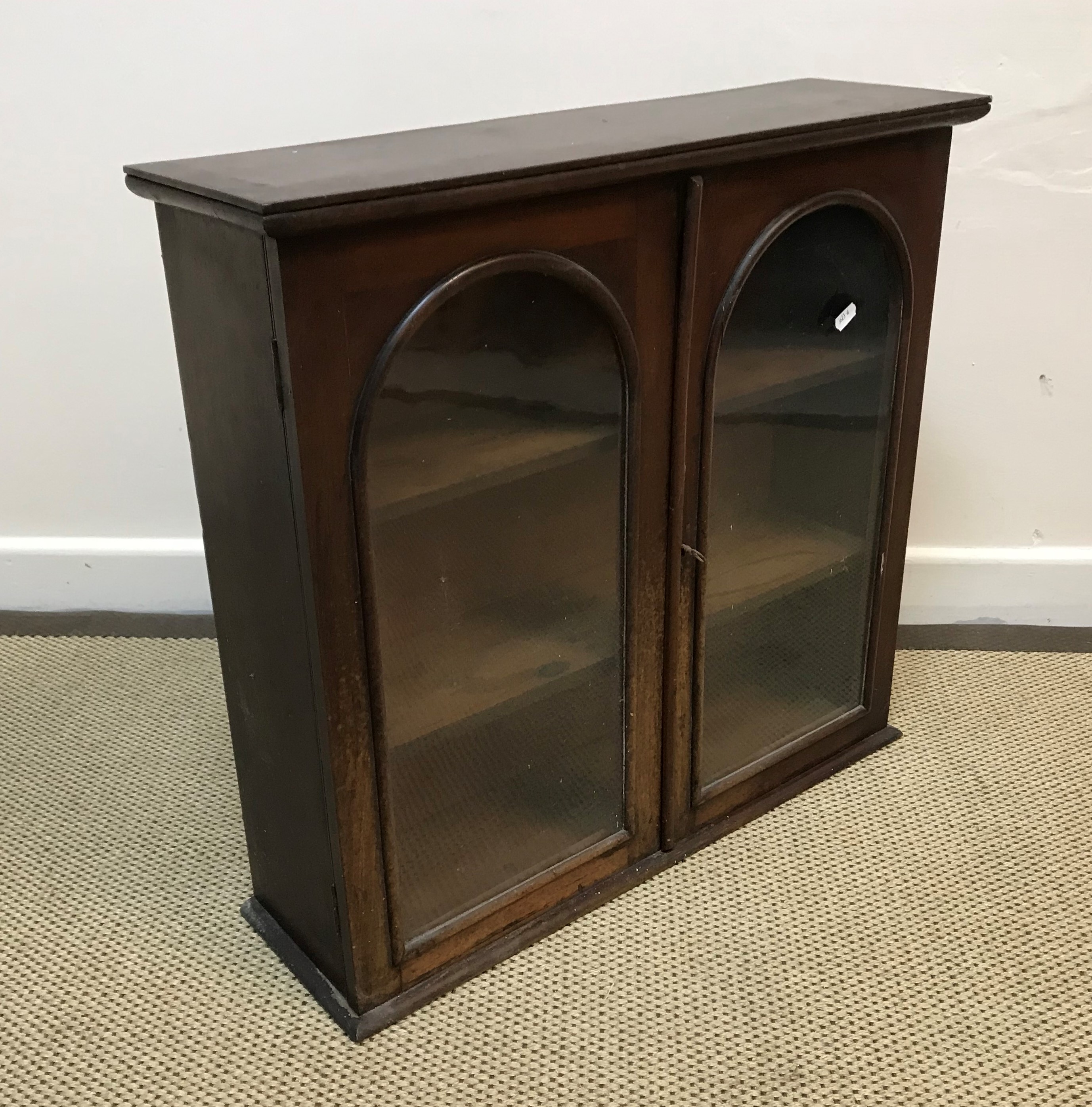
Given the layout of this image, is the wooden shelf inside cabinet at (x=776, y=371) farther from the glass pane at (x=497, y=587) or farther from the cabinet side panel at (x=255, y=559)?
the cabinet side panel at (x=255, y=559)

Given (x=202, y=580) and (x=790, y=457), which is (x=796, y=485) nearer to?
(x=790, y=457)

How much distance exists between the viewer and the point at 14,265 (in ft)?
5.56

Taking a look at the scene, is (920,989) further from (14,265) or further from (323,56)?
(14,265)

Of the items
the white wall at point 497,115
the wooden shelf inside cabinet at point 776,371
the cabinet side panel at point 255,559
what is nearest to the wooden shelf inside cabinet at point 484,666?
the cabinet side panel at point 255,559

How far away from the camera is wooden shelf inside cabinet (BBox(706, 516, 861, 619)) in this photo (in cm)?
134

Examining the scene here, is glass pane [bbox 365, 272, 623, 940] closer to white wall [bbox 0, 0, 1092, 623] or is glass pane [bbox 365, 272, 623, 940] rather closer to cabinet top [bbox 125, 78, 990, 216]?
cabinet top [bbox 125, 78, 990, 216]

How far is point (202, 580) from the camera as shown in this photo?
1926 mm

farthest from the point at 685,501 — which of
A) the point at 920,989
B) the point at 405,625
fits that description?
the point at 920,989

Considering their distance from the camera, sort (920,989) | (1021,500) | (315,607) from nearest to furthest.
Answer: (315,607) < (920,989) < (1021,500)

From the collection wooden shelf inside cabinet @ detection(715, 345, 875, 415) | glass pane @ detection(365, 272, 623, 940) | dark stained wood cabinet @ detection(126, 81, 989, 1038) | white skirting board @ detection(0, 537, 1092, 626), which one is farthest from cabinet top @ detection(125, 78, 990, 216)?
white skirting board @ detection(0, 537, 1092, 626)

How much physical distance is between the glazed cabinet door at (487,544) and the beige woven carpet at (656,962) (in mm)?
114

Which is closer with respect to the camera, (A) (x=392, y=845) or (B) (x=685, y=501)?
(A) (x=392, y=845)

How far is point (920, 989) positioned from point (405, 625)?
0.67 meters

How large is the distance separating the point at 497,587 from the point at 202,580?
0.94 m
